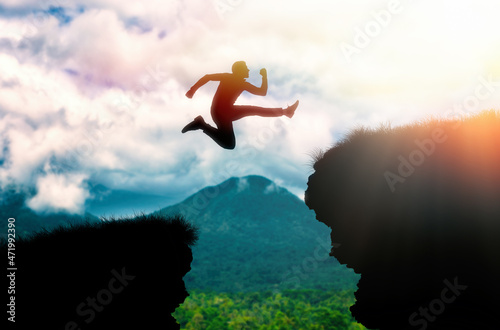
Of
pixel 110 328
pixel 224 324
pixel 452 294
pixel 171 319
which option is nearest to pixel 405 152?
pixel 452 294

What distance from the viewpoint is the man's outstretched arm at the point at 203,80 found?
22.7 feet

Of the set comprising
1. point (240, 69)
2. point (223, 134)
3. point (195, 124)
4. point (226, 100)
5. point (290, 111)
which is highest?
point (240, 69)

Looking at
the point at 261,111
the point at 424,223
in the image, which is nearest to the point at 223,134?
the point at 261,111

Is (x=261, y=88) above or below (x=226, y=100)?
above

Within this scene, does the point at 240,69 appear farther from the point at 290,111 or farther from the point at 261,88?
the point at 290,111

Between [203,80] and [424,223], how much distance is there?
6.56 metres

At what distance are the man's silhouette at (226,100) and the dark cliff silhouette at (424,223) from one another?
16.7ft

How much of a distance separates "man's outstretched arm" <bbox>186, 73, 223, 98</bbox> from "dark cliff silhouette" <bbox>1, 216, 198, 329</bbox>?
5063 millimetres

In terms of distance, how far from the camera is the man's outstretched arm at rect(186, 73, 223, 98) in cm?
691

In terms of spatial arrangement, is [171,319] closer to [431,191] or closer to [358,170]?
[358,170]

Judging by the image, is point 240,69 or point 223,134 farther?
point 223,134

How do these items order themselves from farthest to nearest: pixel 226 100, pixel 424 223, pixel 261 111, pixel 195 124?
pixel 424 223 → pixel 261 111 → pixel 195 124 → pixel 226 100

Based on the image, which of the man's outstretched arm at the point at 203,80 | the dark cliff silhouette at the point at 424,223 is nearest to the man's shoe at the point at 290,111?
the man's outstretched arm at the point at 203,80

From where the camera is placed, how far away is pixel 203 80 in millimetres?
6961
